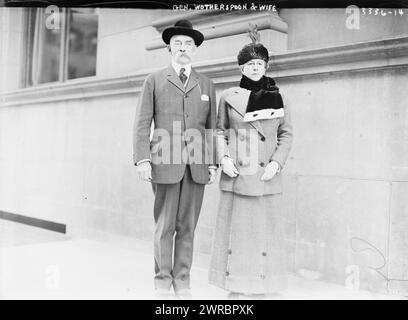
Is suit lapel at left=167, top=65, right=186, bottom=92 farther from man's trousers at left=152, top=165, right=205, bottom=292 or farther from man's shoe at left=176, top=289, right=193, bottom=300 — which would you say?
man's shoe at left=176, top=289, right=193, bottom=300

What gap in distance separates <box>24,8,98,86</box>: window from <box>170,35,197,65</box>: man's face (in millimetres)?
2743

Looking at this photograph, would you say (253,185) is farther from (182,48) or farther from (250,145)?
(182,48)

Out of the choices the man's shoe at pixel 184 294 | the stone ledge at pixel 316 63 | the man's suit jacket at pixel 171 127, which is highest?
the stone ledge at pixel 316 63

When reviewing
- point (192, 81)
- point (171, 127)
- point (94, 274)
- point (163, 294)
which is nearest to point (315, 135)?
point (192, 81)

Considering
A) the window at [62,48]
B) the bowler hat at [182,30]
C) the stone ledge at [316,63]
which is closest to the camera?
the bowler hat at [182,30]

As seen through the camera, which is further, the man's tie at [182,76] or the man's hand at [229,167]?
the man's tie at [182,76]

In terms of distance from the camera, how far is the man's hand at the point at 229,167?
3568mm

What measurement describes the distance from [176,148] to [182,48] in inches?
30.2

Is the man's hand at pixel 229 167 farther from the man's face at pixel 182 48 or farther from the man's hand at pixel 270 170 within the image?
the man's face at pixel 182 48

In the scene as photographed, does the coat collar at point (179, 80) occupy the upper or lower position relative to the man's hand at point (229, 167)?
upper

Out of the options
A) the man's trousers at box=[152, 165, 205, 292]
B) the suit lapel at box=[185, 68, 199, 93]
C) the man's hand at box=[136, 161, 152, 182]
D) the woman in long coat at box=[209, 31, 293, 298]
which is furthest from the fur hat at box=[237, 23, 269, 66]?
the man's hand at box=[136, 161, 152, 182]

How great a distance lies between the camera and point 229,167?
3.57m

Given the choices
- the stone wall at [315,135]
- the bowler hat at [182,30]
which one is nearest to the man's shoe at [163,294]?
the stone wall at [315,135]
